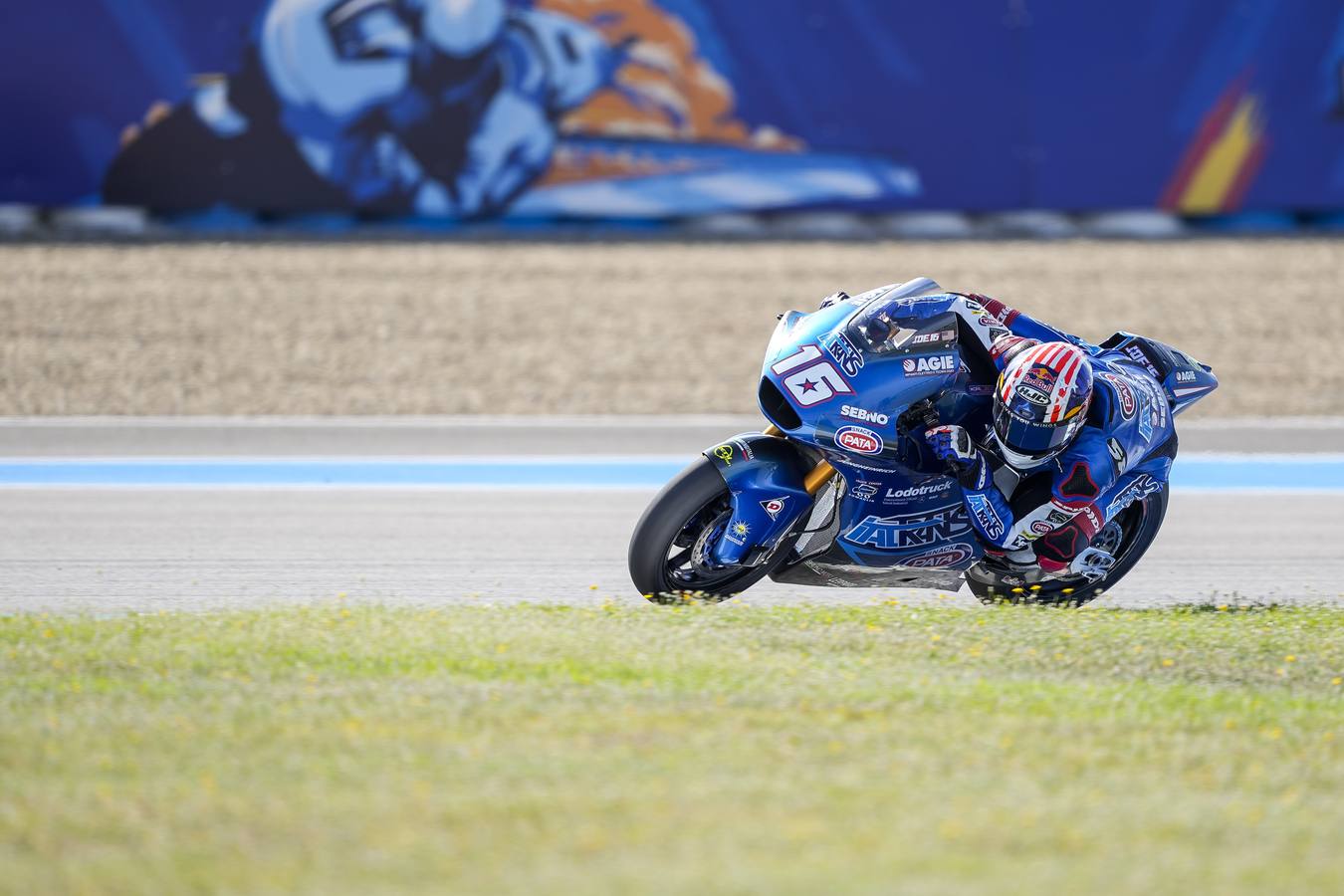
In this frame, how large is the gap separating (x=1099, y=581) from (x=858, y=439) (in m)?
1.42

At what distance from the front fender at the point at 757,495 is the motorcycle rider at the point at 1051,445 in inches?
23.1

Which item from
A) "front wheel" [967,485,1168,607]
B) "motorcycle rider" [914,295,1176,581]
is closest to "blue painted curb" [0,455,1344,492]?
"front wheel" [967,485,1168,607]

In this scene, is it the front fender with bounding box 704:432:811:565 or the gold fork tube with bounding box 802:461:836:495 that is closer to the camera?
the front fender with bounding box 704:432:811:565

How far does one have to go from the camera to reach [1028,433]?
6184mm

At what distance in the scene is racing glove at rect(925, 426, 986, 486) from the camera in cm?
618

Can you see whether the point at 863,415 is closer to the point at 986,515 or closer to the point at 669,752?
the point at 986,515

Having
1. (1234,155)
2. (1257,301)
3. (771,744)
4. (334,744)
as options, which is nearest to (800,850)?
(771,744)

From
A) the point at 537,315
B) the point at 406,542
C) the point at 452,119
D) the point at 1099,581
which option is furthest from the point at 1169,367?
the point at 452,119

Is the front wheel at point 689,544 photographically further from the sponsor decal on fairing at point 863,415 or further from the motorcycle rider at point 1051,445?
the motorcycle rider at point 1051,445

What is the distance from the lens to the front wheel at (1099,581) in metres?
6.65

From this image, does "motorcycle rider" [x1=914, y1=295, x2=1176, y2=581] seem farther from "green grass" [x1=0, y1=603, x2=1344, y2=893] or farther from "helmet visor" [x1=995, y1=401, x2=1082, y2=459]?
"green grass" [x1=0, y1=603, x2=1344, y2=893]

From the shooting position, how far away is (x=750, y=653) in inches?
214

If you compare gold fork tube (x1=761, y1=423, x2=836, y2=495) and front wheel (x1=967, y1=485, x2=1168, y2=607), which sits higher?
gold fork tube (x1=761, y1=423, x2=836, y2=495)

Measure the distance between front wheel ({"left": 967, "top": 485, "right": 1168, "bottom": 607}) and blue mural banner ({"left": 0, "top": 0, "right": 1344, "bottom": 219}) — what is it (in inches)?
387
